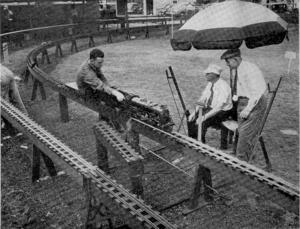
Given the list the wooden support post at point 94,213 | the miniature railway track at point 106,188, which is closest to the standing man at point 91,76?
the miniature railway track at point 106,188

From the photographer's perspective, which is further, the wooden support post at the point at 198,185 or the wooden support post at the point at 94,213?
the wooden support post at the point at 198,185

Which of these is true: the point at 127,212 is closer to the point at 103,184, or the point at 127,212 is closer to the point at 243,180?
the point at 103,184

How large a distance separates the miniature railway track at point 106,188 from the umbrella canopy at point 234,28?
2.56 metres


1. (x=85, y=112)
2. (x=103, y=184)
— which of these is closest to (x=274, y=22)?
(x=103, y=184)

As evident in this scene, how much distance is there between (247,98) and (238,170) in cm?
196

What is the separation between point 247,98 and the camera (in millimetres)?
5203

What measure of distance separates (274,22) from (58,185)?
4.01 meters

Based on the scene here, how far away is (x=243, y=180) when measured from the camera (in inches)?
137

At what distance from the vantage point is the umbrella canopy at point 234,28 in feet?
16.0

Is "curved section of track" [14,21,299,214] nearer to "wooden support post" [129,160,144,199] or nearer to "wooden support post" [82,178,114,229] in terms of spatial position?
"wooden support post" [129,160,144,199]

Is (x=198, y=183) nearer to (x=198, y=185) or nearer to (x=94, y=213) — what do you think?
(x=198, y=185)

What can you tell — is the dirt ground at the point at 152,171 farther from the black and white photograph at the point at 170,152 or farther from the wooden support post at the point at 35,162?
the wooden support post at the point at 35,162

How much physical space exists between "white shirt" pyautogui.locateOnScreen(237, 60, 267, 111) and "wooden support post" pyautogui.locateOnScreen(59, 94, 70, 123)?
4021mm

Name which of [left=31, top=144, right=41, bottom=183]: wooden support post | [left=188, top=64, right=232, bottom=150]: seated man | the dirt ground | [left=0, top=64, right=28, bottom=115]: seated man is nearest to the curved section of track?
the dirt ground
